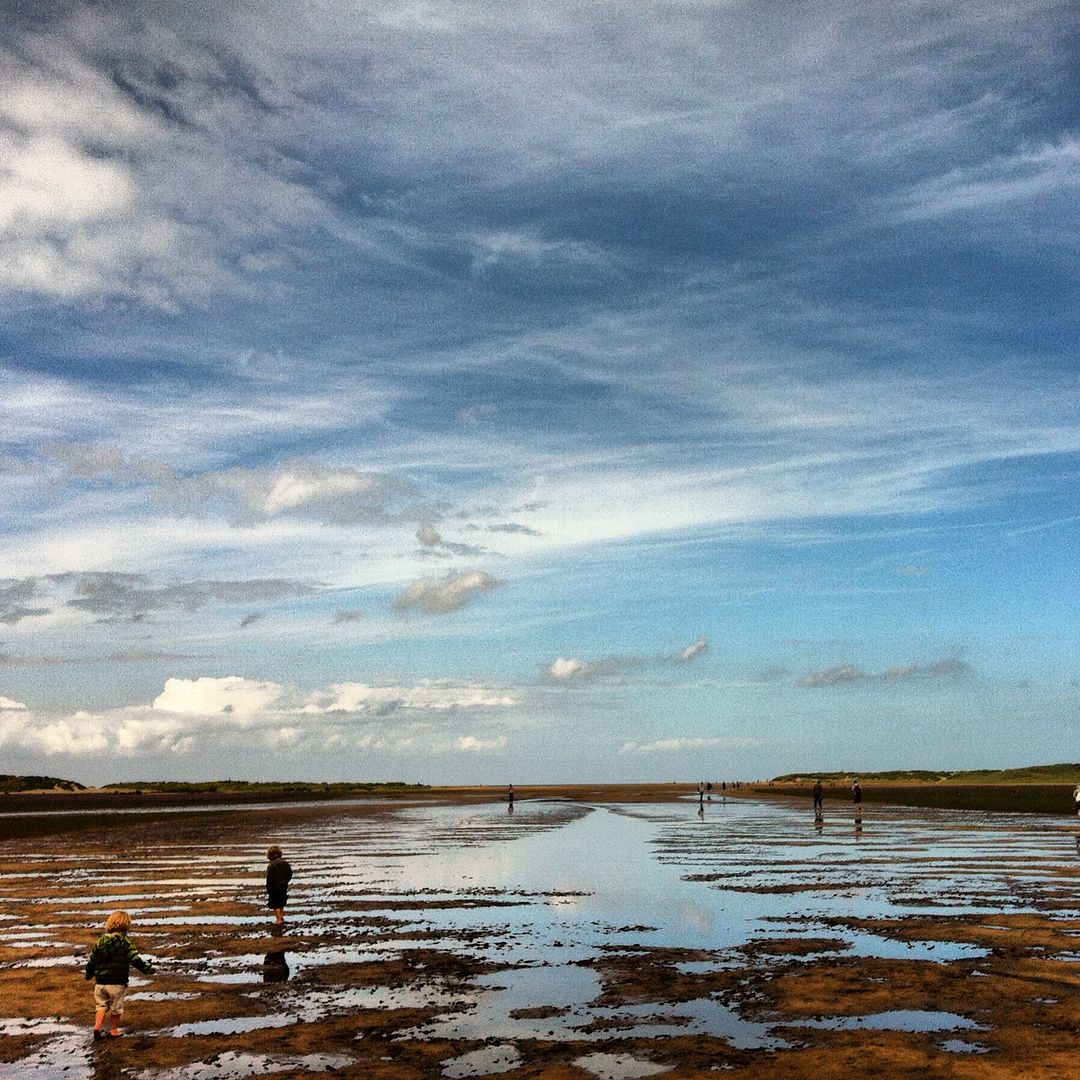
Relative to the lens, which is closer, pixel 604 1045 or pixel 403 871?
pixel 604 1045

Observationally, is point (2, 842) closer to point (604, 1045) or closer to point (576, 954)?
point (576, 954)

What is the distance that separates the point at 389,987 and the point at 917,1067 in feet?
30.8

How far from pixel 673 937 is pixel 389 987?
23.9 ft

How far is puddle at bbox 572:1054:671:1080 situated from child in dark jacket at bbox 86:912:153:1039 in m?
6.98

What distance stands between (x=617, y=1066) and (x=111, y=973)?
25.6 feet

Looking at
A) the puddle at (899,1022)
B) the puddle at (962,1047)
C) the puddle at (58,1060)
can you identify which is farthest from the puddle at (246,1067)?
the puddle at (962,1047)

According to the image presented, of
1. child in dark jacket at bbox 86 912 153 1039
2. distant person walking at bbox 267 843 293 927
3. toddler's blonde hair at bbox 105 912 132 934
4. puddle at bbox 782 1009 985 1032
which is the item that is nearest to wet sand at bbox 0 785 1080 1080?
puddle at bbox 782 1009 985 1032

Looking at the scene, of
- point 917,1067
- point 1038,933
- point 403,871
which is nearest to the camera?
point 917,1067

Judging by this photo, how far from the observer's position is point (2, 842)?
2458 inches

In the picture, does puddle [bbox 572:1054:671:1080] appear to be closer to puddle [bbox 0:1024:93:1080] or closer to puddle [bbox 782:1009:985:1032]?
puddle [bbox 782:1009:985:1032]

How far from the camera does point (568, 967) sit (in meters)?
20.8

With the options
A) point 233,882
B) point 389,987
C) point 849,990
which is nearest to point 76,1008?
point 389,987

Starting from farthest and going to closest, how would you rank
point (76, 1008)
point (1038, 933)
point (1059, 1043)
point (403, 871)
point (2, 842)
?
1. point (2, 842)
2. point (403, 871)
3. point (1038, 933)
4. point (76, 1008)
5. point (1059, 1043)

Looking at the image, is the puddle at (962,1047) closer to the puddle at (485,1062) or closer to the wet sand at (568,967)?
the wet sand at (568,967)
